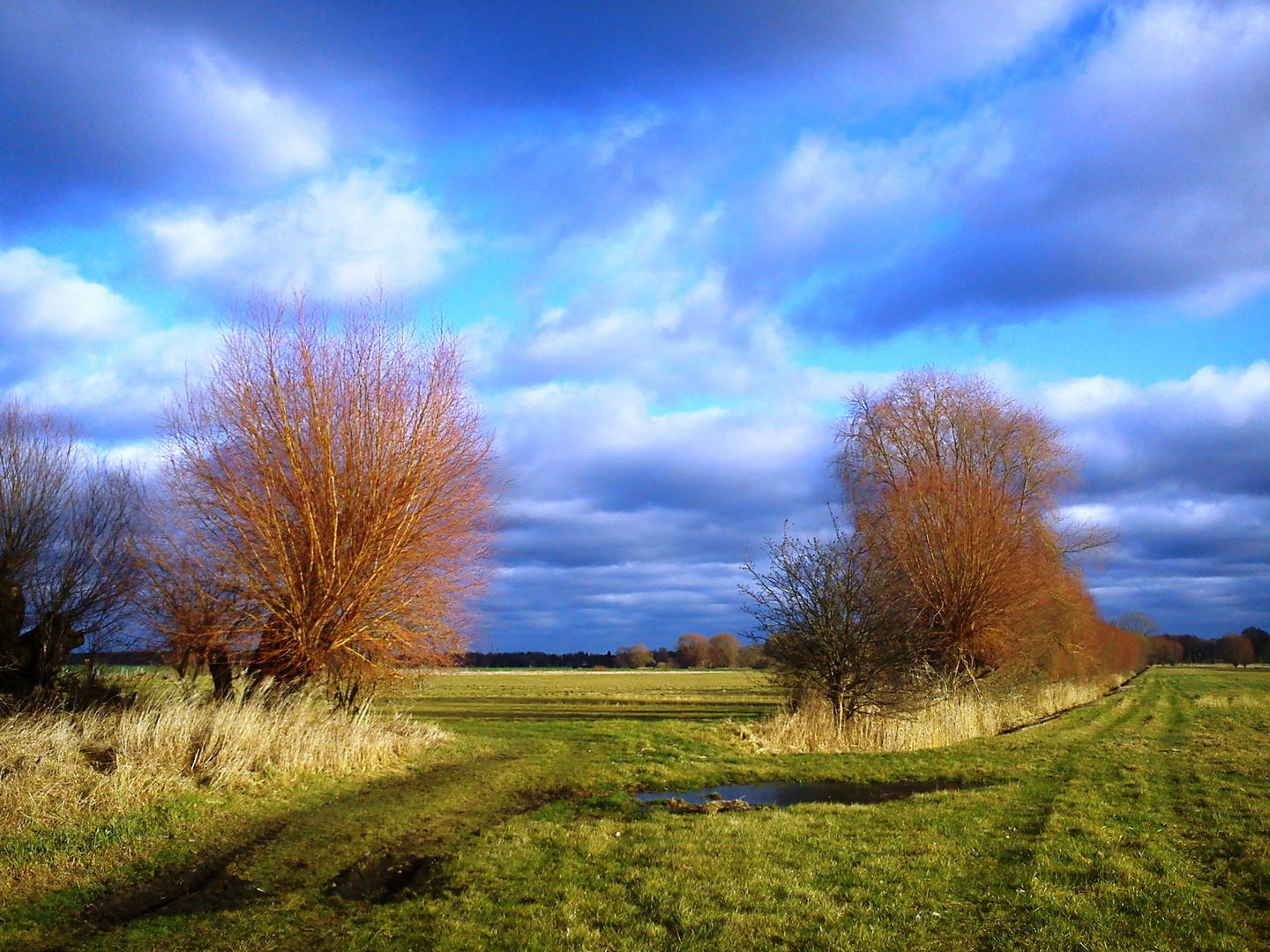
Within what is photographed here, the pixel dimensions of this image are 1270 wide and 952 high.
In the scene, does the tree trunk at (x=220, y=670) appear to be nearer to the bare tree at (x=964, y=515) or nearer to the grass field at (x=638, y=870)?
the grass field at (x=638, y=870)

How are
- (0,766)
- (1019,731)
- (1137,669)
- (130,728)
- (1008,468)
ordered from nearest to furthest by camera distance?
(0,766)
(130,728)
(1019,731)
(1008,468)
(1137,669)

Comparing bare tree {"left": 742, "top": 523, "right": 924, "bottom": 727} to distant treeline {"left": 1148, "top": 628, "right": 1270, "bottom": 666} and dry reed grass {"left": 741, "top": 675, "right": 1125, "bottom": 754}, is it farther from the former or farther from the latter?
distant treeline {"left": 1148, "top": 628, "right": 1270, "bottom": 666}

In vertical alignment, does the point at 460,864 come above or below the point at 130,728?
below

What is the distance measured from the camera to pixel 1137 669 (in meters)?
114

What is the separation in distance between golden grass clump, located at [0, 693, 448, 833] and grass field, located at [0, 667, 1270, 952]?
463mm

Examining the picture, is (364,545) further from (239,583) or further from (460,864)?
(460,864)

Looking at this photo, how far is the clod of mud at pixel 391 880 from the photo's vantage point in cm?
779

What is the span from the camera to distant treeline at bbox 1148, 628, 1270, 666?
165 metres

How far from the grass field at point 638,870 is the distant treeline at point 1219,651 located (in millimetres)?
175762

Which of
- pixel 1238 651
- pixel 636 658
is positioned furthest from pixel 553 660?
pixel 1238 651

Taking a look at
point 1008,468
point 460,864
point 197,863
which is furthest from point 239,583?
point 1008,468

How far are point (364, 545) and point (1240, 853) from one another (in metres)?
14.7

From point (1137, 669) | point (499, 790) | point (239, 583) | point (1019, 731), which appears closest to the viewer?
point (499, 790)

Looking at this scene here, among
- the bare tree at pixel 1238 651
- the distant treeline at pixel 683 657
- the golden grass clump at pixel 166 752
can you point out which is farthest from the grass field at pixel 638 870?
the bare tree at pixel 1238 651
